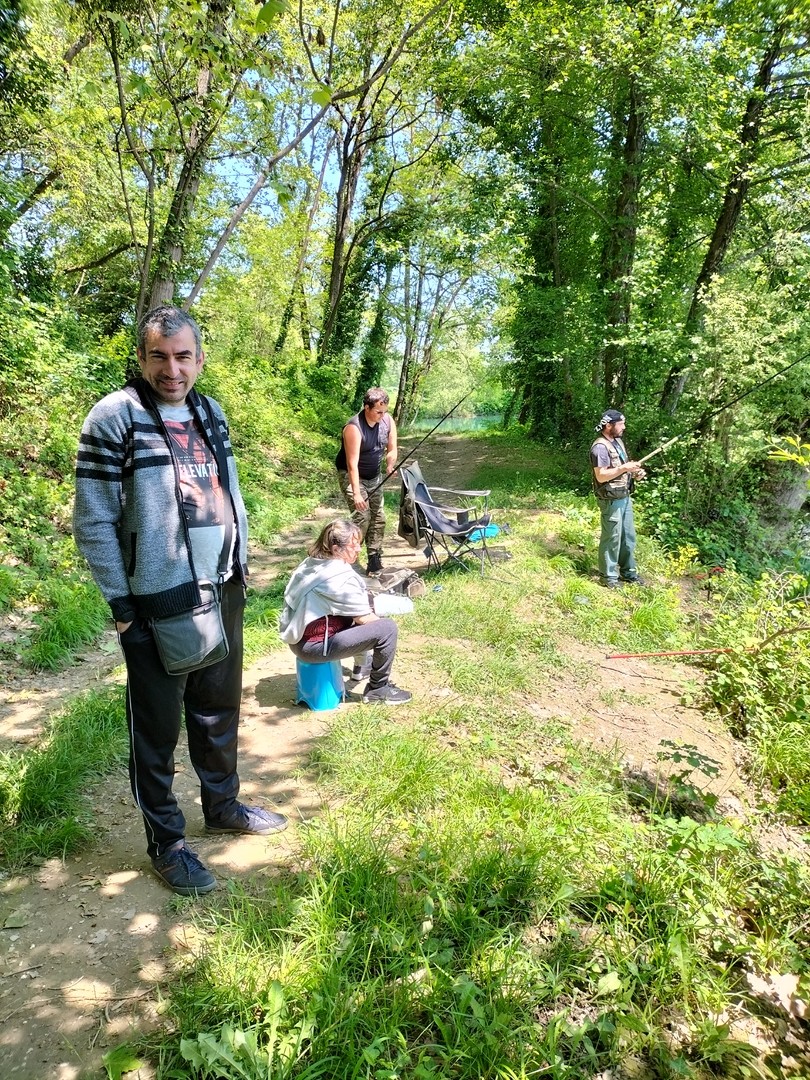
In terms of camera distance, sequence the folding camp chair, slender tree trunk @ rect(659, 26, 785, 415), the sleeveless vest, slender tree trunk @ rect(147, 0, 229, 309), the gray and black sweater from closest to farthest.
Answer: the gray and black sweater, the sleeveless vest, the folding camp chair, slender tree trunk @ rect(147, 0, 229, 309), slender tree trunk @ rect(659, 26, 785, 415)

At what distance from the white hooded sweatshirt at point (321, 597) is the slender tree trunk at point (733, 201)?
257 inches

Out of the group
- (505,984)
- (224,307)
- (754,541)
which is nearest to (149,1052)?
(505,984)

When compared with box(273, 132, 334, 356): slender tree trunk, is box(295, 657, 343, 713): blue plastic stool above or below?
below

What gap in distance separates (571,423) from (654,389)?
425 centimetres

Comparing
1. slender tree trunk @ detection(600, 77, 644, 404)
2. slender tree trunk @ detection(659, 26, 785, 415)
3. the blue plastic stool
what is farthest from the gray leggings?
slender tree trunk @ detection(600, 77, 644, 404)

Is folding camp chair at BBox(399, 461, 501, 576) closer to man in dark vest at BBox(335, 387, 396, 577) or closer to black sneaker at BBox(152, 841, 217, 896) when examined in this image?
man in dark vest at BBox(335, 387, 396, 577)

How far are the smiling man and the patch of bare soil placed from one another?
21 centimetres

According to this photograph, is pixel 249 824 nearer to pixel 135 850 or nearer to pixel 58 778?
pixel 135 850

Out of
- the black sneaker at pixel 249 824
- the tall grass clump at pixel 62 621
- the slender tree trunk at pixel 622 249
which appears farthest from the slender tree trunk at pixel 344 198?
the black sneaker at pixel 249 824

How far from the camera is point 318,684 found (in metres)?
3.58

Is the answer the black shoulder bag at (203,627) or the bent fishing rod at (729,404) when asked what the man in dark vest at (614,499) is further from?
the black shoulder bag at (203,627)

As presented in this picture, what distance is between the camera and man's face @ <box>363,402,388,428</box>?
5.04m

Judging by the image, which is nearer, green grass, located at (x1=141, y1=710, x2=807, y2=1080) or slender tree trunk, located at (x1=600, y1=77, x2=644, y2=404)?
green grass, located at (x1=141, y1=710, x2=807, y2=1080)

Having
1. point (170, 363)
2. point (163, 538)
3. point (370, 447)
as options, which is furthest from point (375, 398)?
point (163, 538)
